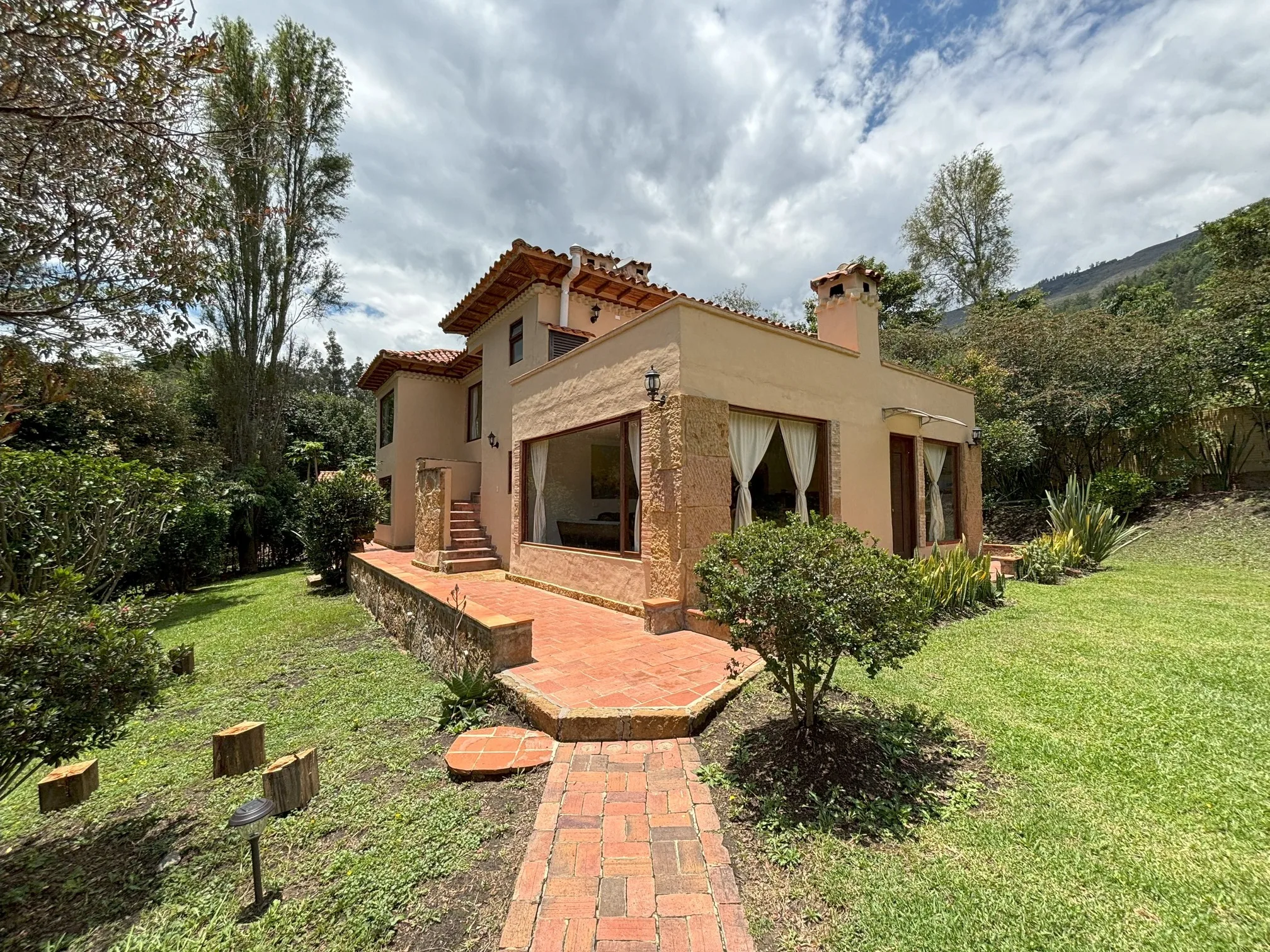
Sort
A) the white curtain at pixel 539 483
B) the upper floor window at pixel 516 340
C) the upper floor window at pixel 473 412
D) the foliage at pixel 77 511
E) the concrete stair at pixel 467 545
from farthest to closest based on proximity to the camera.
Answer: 1. the upper floor window at pixel 473 412
2. the upper floor window at pixel 516 340
3. the concrete stair at pixel 467 545
4. the white curtain at pixel 539 483
5. the foliage at pixel 77 511

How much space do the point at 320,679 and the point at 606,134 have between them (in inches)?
501

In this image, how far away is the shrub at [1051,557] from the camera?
989 centimetres

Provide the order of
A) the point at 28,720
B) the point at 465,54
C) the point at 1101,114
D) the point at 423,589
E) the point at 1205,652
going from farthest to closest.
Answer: the point at 1101,114 < the point at 465,54 < the point at 423,589 < the point at 1205,652 < the point at 28,720

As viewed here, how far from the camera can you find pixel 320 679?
5984 mm

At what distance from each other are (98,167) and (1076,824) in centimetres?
855

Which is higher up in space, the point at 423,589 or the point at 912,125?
the point at 912,125

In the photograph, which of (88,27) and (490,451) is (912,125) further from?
(88,27)

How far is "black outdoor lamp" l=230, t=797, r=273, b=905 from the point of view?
231 centimetres

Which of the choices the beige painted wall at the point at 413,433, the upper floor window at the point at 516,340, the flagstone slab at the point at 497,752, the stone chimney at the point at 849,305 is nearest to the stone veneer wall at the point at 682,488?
the flagstone slab at the point at 497,752

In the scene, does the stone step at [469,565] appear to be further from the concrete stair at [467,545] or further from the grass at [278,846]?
the grass at [278,846]

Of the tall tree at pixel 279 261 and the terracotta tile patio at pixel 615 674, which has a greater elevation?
the tall tree at pixel 279 261

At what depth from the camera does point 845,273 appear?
31.3 feet

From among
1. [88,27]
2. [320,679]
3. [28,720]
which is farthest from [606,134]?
→ [28,720]

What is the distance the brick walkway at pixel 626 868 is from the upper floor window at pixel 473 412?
12458 mm
